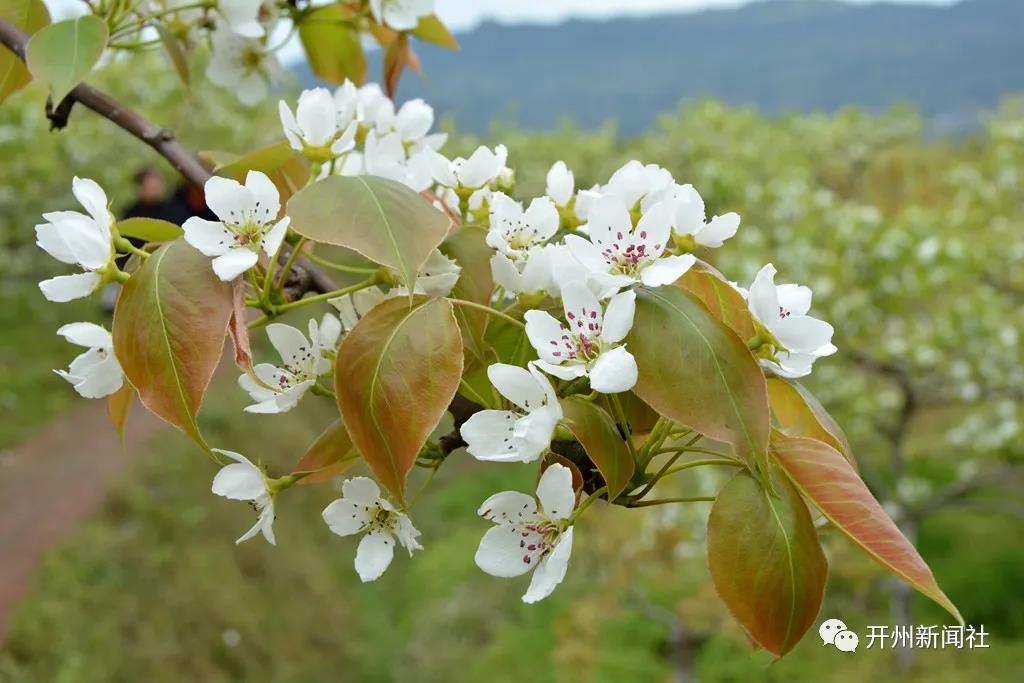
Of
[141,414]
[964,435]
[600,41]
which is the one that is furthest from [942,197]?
[600,41]

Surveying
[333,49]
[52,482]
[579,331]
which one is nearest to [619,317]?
[579,331]

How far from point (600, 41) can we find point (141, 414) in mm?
47617

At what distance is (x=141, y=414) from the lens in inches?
222

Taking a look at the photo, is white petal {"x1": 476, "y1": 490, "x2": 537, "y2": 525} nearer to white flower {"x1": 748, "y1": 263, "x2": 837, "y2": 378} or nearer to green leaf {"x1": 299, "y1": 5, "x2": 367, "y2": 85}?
white flower {"x1": 748, "y1": 263, "x2": 837, "y2": 378}

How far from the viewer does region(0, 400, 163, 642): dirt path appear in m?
3.64

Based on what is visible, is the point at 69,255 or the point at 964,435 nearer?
the point at 69,255

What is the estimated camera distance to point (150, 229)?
603mm

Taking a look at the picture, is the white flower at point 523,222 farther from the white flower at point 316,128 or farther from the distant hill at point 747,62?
the distant hill at point 747,62

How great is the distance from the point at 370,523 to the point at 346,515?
0.02 m

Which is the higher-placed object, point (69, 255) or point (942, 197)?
point (69, 255)

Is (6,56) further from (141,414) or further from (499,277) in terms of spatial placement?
(141,414)

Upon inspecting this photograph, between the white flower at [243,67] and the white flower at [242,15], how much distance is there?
9 centimetres

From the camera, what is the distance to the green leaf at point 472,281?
573 millimetres

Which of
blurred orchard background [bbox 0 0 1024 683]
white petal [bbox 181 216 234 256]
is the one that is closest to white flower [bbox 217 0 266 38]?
white petal [bbox 181 216 234 256]
